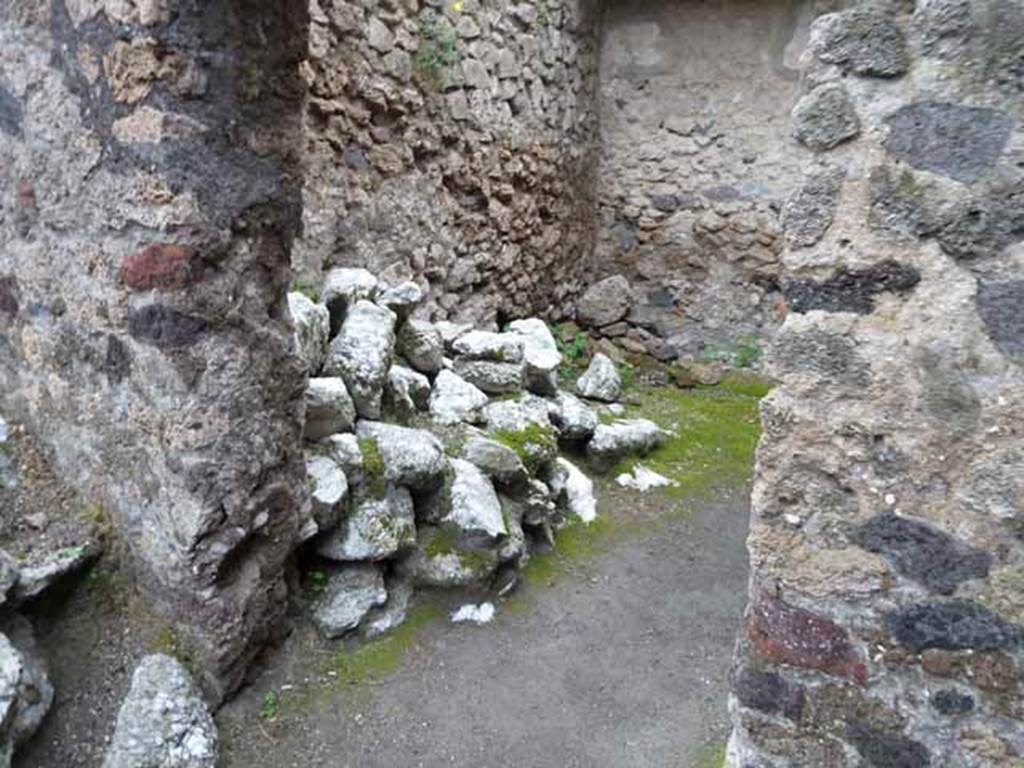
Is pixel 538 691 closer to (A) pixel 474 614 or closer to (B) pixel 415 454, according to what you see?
(A) pixel 474 614

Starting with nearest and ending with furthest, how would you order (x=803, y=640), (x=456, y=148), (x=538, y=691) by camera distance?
(x=803, y=640) → (x=538, y=691) → (x=456, y=148)

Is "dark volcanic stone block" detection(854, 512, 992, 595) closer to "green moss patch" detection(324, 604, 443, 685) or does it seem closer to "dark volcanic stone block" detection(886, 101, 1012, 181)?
"dark volcanic stone block" detection(886, 101, 1012, 181)

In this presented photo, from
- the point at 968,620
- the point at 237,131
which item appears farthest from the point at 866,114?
the point at 237,131

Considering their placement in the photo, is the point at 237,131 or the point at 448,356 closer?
the point at 237,131

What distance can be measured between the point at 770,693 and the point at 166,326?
1477 mm

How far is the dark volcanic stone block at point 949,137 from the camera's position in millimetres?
1024

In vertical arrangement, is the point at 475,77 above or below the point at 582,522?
above

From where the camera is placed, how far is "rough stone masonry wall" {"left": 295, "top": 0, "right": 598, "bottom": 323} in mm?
3213

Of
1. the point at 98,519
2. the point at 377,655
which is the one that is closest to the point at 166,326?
the point at 98,519

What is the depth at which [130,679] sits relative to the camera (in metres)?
1.80

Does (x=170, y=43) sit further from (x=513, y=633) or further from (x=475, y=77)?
(x=475, y=77)

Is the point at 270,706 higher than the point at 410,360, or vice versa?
the point at 410,360

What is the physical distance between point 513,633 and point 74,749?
119 centimetres

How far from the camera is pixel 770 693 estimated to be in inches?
51.9
